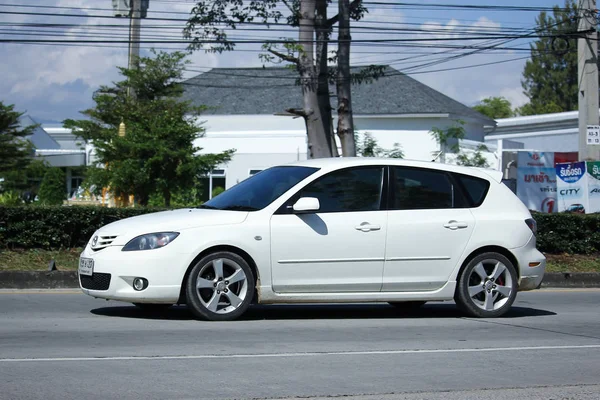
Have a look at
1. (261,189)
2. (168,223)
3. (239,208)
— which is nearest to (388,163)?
(261,189)

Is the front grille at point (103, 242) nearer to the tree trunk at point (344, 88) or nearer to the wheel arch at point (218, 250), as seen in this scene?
the wheel arch at point (218, 250)

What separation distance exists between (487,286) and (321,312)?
6.44ft

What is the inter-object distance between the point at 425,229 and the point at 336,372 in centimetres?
323

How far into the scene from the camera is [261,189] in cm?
961

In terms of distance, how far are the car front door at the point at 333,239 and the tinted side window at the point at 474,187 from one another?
3.42ft

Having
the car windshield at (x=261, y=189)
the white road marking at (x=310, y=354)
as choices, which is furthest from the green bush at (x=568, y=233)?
the white road marking at (x=310, y=354)

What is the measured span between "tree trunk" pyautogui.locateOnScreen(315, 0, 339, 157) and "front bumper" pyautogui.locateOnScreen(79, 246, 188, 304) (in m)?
12.8

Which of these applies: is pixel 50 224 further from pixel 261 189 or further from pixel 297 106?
pixel 297 106

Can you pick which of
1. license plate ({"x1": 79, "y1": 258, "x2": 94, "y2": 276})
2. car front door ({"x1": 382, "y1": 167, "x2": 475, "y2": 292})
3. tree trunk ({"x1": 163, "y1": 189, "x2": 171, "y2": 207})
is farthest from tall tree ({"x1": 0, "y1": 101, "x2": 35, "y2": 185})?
car front door ({"x1": 382, "y1": 167, "x2": 475, "y2": 292})

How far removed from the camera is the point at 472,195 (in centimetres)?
1005

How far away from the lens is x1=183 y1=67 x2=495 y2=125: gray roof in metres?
48.0

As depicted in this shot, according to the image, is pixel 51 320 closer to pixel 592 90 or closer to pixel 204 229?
pixel 204 229

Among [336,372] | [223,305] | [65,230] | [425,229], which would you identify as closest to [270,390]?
[336,372]

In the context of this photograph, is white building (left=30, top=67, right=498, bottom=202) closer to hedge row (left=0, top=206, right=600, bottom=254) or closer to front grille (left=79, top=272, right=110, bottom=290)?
hedge row (left=0, top=206, right=600, bottom=254)
